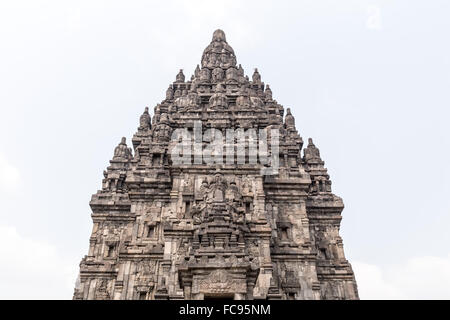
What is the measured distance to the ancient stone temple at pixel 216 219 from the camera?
18.6 metres

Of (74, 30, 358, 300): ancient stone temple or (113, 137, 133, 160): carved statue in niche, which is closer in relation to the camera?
(74, 30, 358, 300): ancient stone temple

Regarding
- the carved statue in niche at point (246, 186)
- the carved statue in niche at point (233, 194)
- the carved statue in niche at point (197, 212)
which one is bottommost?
the carved statue in niche at point (197, 212)

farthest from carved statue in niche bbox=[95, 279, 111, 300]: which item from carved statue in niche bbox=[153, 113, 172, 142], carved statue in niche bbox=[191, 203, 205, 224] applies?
carved statue in niche bbox=[153, 113, 172, 142]

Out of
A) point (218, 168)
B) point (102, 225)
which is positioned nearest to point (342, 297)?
point (218, 168)

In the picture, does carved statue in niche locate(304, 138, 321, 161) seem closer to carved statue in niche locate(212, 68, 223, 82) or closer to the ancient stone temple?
the ancient stone temple

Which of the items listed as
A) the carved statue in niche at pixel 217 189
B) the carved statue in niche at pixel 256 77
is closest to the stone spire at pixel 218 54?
the carved statue in niche at pixel 256 77

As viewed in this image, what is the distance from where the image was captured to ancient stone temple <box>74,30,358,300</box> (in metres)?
18.6

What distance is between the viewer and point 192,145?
25.9 m

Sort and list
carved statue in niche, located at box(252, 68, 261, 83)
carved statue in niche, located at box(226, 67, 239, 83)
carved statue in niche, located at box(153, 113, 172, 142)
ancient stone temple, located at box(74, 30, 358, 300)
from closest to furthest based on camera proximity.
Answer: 1. ancient stone temple, located at box(74, 30, 358, 300)
2. carved statue in niche, located at box(153, 113, 172, 142)
3. carved statue in niche, located at box(226, 67, 239, 83)
4. carved statue in niche, located at box(252, 68, 261, 83)

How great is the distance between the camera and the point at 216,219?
19188 millimetres

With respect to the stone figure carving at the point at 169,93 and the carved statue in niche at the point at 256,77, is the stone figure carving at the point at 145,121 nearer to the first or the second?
the stone figure carving at the point at 169,93

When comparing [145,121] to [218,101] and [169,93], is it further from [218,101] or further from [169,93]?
[218,101]

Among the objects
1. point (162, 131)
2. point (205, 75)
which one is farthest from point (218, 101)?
point (205, 75)

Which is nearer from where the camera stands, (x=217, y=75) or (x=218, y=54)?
(x=217, y=75)
